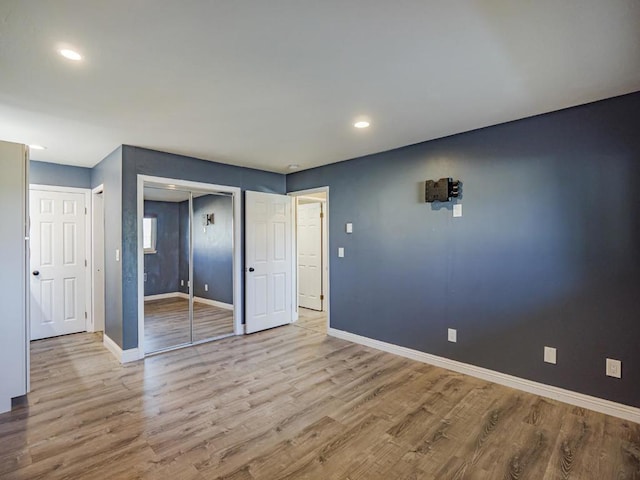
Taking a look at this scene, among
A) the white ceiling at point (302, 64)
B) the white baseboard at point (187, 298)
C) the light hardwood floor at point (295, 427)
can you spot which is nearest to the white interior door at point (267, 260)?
the white baseboard at point (187, 298)

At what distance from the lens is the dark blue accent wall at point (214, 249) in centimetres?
435

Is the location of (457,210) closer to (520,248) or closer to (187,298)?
(520,248)

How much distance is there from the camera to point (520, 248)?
2.98 m

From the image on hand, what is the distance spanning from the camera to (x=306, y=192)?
5.03 metres

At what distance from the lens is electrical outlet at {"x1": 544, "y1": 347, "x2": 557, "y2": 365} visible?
9.14 feet

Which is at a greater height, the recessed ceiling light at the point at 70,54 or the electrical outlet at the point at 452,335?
the recessed ceiling light at the point at 70,54

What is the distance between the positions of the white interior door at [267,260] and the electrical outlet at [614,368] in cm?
381

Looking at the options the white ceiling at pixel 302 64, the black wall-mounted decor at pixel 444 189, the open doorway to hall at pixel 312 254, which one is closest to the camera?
the white ceiling at pixel 302 64

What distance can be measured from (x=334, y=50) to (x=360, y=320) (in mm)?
3280

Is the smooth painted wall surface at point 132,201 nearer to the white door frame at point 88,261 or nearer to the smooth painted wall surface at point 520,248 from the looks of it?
the white door frame at point 88,261

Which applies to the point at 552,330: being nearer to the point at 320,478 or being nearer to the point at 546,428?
the point at 546,428

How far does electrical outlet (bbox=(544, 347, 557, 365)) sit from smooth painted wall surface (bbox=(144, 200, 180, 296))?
13.6ft

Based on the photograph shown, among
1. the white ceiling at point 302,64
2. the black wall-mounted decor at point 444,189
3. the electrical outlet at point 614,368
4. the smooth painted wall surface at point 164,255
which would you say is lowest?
the electrical outlet at point 614,368

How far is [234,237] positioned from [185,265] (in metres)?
0.74
